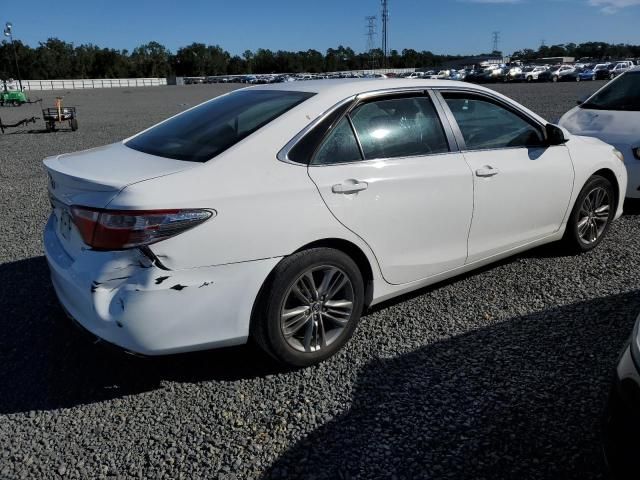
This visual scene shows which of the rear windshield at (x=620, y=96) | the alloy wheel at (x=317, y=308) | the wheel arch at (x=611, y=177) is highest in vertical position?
the rear windshield at (x=620, y=96)

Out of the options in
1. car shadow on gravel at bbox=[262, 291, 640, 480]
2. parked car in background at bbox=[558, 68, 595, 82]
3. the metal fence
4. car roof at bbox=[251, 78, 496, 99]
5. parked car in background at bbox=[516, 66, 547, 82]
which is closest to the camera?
car shadow on gravel at bbox=[262, 291, 640, 480]

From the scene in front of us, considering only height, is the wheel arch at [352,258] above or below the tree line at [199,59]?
below

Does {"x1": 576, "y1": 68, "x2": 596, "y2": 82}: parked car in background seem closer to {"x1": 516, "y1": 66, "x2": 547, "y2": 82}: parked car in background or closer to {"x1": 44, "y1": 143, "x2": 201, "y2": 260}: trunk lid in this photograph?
{"x1": 516, "y1": 66, "x2": 547, "y2": 82}: parked car in background

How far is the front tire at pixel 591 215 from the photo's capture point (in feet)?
15.9

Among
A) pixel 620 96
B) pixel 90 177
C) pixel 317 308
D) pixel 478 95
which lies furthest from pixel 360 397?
pixel 620 96

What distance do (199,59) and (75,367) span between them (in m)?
137

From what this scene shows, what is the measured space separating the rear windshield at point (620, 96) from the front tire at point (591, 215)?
97.5 inches

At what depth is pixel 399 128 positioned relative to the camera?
3.66m

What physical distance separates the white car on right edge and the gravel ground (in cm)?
239

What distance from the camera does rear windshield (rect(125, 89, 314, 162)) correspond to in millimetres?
3258

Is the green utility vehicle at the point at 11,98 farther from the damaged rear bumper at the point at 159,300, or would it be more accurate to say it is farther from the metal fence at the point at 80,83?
the damaged rear bumper at the point at 159,300

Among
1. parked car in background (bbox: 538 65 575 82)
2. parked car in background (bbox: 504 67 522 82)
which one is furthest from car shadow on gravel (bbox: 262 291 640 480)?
parked car in background (bbox: 504 67 522 82)

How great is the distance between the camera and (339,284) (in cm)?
334

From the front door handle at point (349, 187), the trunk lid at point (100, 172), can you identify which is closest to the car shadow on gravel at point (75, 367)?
the trunk lid at point (100, 172)
